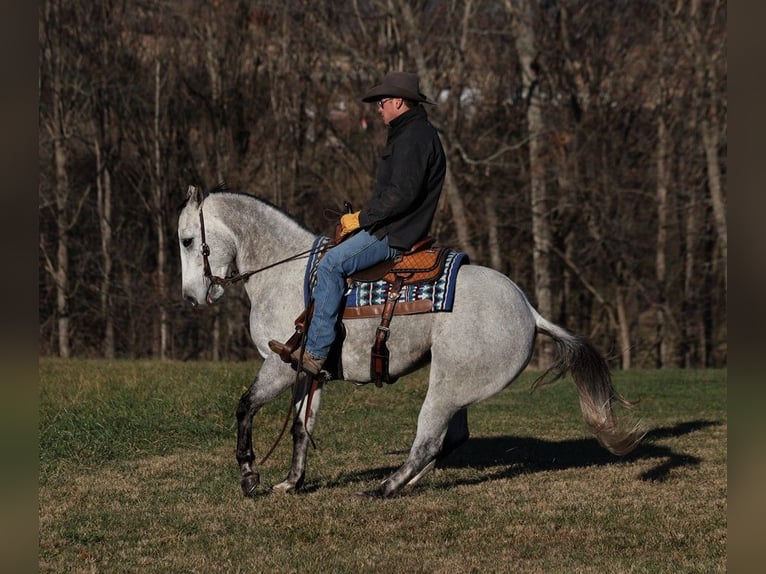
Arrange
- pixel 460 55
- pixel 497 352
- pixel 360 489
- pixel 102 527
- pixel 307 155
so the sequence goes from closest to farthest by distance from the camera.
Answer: pixel 102 527 < pixel 497 352 < pixel 360 489 < pixel 460 55 < pixel 307 155

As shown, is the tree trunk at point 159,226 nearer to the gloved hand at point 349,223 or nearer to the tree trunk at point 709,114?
the tree trunk at point 709,114

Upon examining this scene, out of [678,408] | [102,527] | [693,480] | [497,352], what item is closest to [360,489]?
[497,352]

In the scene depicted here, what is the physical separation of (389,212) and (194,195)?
59.7 inches

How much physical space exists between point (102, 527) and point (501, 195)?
21.0 m

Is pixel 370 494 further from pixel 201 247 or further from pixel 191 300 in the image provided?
pixel 201 247

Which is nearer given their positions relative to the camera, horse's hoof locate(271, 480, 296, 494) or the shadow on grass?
horse's hoof locate(271, 480, 296, 494)

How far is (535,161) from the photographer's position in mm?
24781

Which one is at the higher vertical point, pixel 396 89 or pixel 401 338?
pixel 396 89

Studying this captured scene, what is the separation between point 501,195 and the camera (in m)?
26.6

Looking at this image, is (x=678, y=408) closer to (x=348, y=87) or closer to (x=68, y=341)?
(x=348, y=87)

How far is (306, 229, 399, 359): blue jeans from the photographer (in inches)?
277

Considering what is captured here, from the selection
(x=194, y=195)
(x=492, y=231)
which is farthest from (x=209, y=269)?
(x=492, y=231)

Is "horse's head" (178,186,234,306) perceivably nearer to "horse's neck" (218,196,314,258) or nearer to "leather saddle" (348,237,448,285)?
"horse's neck" (218,196,314,258)

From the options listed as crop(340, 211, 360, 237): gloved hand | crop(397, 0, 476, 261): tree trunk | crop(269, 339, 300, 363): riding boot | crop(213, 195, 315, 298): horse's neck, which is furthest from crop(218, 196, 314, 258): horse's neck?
crop(397, 0, 476, 261): tree trunk
